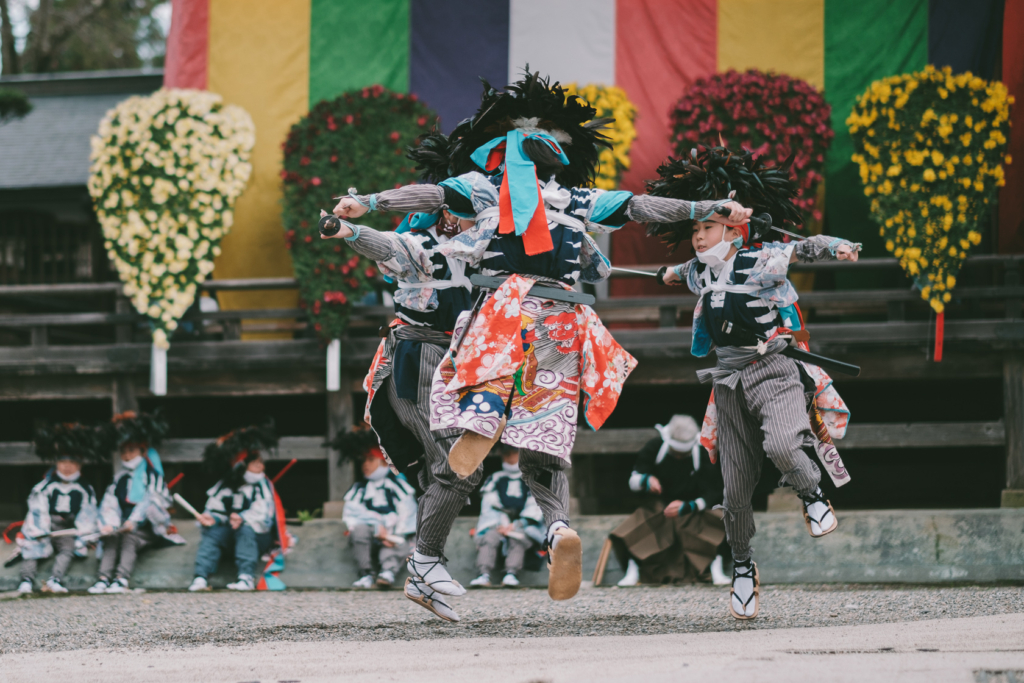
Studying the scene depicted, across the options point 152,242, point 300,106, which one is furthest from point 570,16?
point 152,242

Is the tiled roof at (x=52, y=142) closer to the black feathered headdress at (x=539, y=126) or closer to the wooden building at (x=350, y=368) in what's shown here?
the wooden building at (x=350, y=368)

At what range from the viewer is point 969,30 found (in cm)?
780

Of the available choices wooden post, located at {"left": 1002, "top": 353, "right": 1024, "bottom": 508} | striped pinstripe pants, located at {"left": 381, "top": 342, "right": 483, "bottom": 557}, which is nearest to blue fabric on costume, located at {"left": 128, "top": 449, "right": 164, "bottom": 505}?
striped pinstripe pants, located at {"left": 381, "top": 342, "right": 483, "bottom": 557}

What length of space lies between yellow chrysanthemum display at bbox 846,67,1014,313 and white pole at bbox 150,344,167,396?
5.63m

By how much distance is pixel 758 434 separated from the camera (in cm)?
447

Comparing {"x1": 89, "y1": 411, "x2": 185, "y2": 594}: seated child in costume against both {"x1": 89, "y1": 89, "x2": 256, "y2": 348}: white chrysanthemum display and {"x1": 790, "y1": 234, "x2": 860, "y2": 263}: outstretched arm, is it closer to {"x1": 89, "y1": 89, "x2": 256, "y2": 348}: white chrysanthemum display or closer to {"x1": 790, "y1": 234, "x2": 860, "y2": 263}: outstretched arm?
{"x1": 89, "y1": 89, "x2": 256, "y2": 348}: white chrysanthemum display

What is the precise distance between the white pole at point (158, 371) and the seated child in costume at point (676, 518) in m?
3.86

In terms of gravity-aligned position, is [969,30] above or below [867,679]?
above

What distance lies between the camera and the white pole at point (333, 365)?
7.73 metres

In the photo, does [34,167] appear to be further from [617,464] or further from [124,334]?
[617,464]

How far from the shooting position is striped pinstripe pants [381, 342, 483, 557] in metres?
3.99

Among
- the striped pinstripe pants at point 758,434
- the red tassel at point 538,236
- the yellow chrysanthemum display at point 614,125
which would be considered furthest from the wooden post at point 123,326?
the striped pinstripe pants at point 758,434

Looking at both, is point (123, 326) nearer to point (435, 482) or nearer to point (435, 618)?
point (435, 618)

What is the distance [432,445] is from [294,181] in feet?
14.1
